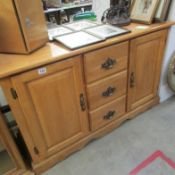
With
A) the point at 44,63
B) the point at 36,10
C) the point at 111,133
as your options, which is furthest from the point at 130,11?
the point at 111,133

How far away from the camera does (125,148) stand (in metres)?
1.45

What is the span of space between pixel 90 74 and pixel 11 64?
1.62 feet

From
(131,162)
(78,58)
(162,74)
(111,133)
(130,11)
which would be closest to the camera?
(78,58)

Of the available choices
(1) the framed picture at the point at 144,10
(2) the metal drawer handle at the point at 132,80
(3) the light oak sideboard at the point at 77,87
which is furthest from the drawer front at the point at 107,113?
(1) the framed picture at the point at 144,10

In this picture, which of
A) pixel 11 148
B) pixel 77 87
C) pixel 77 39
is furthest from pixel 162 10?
pixel 11 148

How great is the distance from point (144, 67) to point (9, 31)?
1.05m

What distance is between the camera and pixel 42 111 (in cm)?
110

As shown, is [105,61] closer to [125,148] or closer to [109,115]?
[109,115]

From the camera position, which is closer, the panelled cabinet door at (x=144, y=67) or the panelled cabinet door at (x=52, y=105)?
the panelled cabinet door at (x=52, y=105)

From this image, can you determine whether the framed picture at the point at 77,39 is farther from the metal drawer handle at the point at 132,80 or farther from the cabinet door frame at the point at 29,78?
the metal drawer handle at the point at 132,80

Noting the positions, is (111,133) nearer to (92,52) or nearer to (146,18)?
(92,52)

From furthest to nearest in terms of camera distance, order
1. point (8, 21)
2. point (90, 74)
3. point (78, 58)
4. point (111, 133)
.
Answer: point (111, 133)
point (90, 74)
point (78, 58)
point (8, 21)

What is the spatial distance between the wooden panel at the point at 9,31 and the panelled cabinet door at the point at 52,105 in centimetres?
17

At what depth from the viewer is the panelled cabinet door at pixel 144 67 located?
1.33 meters
